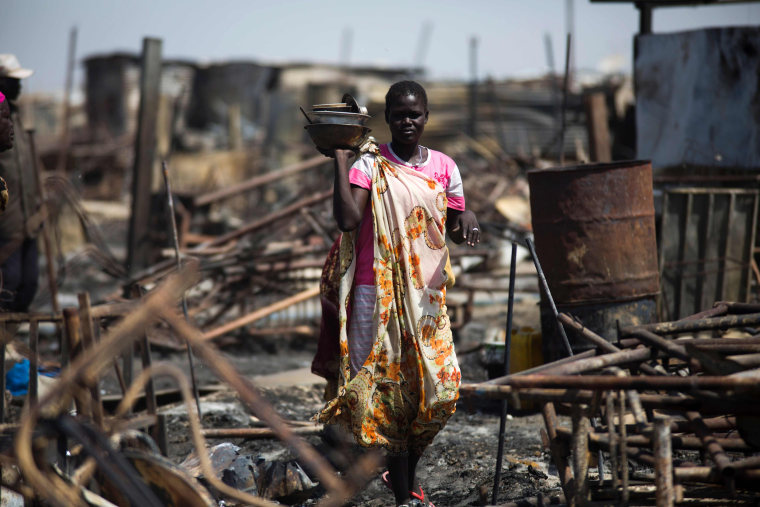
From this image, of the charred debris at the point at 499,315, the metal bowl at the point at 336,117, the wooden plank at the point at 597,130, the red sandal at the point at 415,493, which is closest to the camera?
the charred debris at the point at 499,315

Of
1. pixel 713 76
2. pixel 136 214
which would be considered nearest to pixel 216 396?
pixel 136 214

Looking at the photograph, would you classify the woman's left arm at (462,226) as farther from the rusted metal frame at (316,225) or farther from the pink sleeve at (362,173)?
the rusted metal frame at (316,225)

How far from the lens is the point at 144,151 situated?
25.1 ft

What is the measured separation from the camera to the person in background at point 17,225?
4805 millimetres

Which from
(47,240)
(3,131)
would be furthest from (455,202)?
(47,240)

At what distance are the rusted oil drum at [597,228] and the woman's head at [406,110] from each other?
5.03 ft

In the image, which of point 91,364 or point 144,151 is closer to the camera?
point 91,364

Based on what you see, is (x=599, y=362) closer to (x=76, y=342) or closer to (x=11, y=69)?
(x=76, y=342)

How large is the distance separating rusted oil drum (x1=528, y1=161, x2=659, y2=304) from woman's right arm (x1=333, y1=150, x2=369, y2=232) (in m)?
1.76


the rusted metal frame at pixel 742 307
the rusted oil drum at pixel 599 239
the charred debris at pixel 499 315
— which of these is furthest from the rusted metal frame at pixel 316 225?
the rusted metal frame at pixel 742 307

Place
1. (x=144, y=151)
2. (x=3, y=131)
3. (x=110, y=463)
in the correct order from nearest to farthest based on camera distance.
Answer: (x=110, y=463), (x=3, y=131), (x=144, y=151)

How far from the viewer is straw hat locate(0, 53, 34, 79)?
16.0 feet

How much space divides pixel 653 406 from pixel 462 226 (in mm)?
1186

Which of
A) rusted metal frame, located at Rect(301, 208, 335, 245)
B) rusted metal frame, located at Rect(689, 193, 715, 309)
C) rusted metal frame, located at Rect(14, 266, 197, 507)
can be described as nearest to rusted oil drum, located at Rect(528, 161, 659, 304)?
rusted metal frame, located at Rect(689, 193, 715, 309)
